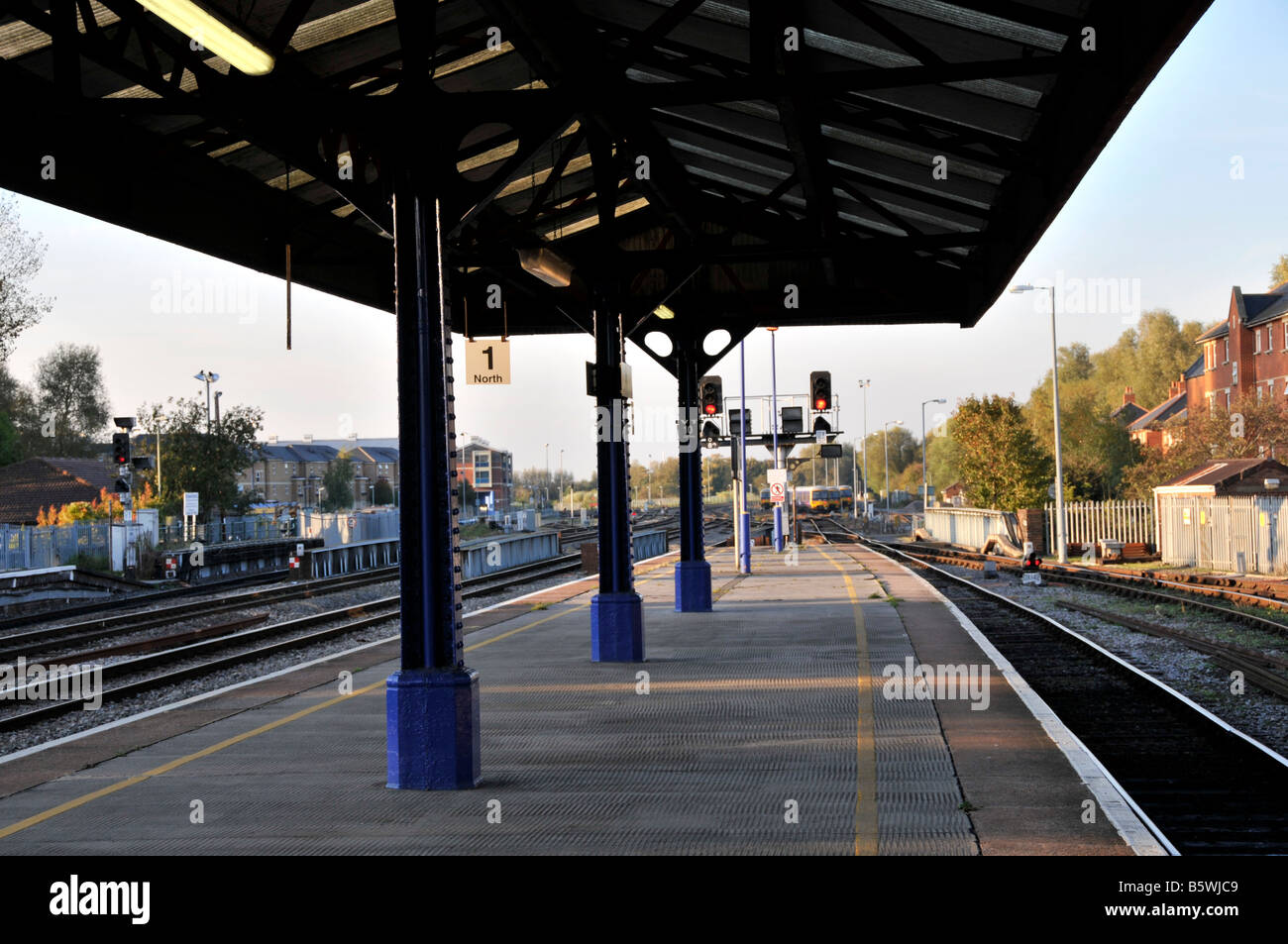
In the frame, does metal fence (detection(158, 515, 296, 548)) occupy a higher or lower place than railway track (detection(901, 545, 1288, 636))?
higher

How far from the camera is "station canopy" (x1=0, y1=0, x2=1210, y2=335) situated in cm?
788

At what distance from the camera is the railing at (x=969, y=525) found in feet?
148

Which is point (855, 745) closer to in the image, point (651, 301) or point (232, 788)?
point (232, 788)

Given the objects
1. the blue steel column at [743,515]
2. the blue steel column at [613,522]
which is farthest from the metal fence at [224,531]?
the blue steel column at [613,522]

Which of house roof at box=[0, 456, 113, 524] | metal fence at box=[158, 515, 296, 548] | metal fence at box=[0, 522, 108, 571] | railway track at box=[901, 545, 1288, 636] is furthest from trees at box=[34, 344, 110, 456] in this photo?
railway track at box=[901, 545, 1288, 636]

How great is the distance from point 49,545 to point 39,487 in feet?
120

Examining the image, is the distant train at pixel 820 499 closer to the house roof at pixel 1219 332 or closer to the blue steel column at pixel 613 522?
the house roof at pixel 1219 332

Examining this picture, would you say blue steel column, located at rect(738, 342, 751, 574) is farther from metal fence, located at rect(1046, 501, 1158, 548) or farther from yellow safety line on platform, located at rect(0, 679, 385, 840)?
yellow safety line on platform, located at rect(0, 679, 385, 840)

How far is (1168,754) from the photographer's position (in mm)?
9984

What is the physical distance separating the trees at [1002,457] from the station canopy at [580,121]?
4073 cm

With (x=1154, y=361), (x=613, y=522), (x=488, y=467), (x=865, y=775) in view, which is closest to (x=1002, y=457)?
(x=613, y=522)

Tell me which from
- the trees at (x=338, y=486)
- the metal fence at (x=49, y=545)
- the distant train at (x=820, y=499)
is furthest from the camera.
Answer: the trees at (x=338, y=486)
